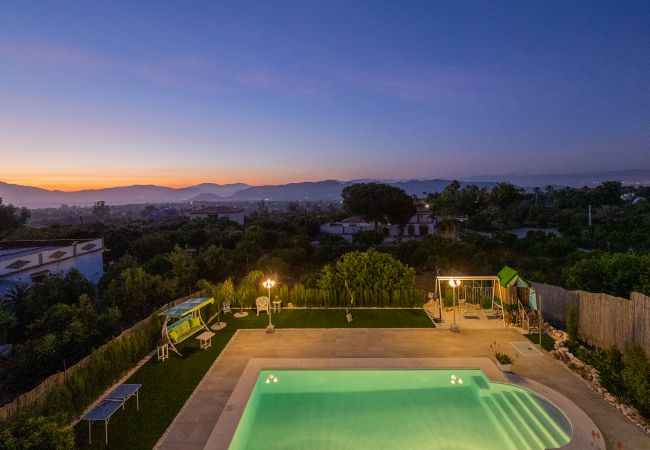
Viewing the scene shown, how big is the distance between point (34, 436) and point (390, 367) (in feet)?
23.2

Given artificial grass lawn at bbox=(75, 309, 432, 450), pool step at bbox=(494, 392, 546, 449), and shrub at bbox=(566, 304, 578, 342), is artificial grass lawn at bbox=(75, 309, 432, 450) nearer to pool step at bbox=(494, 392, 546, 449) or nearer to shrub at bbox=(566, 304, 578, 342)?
shrub at bbox=(566, 304, 578, 342)

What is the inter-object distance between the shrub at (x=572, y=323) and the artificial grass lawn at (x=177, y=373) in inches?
163

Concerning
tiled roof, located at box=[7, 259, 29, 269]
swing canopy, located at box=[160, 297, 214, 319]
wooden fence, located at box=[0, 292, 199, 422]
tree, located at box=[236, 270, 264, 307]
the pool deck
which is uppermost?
tiled roof, located at box=[7, 259, 29, 269]

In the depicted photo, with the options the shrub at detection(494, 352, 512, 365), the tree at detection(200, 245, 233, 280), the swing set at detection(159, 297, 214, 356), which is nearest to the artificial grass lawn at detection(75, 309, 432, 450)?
the swing set at detection(159, 297, 214, 356)

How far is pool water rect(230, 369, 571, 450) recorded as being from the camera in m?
6.82

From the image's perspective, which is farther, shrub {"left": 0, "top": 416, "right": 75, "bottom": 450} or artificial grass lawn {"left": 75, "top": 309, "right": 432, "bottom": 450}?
artificial grass lawn {"left": 75, "top": 309, "right": 432, "bottom": 450}

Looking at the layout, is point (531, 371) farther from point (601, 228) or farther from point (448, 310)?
point (601, 228)

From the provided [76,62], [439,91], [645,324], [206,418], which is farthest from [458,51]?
[206,418]

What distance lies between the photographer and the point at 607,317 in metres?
9.47

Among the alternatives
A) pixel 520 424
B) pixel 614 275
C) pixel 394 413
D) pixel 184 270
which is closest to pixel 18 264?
pixel 184 270

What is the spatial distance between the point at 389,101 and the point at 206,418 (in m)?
27.1

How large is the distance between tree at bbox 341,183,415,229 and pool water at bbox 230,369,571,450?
119ft

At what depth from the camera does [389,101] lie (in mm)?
29203

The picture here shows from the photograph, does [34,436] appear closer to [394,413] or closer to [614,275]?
[394,413]
